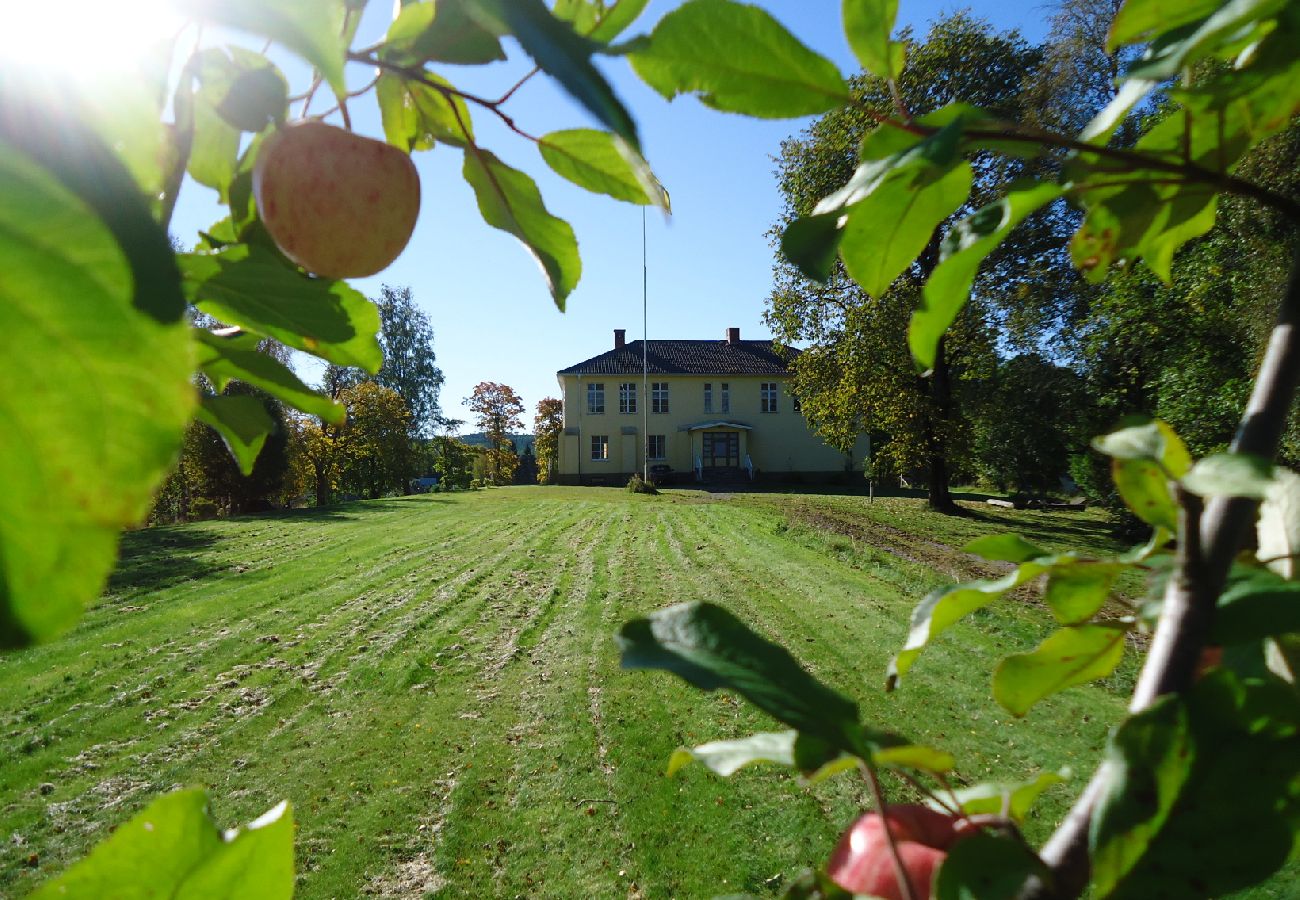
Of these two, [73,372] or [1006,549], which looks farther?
[1006,549]

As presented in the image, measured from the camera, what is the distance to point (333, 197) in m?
0.45

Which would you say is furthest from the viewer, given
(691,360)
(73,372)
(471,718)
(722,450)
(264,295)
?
(691,360)

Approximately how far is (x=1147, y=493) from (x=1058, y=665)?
0.48 feet

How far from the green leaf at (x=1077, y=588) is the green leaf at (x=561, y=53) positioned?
0.37m

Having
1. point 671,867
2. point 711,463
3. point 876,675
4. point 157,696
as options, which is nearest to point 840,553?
point 876,675

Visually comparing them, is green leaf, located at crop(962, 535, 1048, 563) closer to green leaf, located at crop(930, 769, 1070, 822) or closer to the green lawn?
green leaf, located at crop(930, 769, 1070, 822)

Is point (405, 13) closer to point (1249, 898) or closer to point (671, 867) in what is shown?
point (671, 867)

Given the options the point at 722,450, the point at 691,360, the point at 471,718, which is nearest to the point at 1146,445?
the point at 471,718

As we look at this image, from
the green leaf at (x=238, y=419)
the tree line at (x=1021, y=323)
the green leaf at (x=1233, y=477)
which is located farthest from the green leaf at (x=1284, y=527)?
the tree line at (x=1021, y=323)

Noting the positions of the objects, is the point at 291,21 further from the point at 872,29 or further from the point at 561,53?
the point at 872,29

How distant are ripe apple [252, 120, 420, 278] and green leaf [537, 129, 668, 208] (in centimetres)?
11

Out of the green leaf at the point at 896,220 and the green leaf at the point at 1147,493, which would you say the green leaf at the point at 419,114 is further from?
the green leaf at the point at 1147,493

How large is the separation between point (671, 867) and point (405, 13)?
3503 millimetres

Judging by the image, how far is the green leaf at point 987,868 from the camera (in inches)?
11.1
